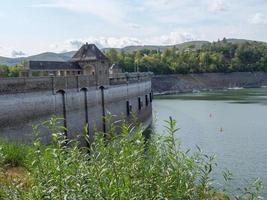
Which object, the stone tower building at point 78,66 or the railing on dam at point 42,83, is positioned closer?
the railing on dam at point 42,83

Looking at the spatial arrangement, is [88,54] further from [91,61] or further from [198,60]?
[198,60]

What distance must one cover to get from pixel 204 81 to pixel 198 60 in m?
16.6

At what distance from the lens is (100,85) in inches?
1628

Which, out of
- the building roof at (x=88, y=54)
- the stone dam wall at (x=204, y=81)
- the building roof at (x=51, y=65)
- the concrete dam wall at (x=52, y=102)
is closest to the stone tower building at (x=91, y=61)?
the building roof at (x=88, y=54)

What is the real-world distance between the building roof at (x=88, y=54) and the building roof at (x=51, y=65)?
1022 millimetres

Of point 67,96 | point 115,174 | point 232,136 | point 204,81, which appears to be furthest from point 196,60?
point 115,174

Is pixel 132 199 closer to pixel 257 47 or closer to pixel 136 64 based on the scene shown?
pixel 136 64

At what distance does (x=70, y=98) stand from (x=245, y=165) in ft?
51.0

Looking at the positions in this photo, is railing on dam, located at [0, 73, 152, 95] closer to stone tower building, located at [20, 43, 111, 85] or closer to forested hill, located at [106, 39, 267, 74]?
stone tower building, located at [20, 43, 111, 85]

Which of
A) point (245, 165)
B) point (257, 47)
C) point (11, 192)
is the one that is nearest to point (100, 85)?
point (245, 165)

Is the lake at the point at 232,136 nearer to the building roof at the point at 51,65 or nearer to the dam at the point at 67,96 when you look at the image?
the dam at the point at 67,96

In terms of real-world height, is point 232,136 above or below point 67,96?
below

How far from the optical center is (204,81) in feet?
515

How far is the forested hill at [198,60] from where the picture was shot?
495 feet
